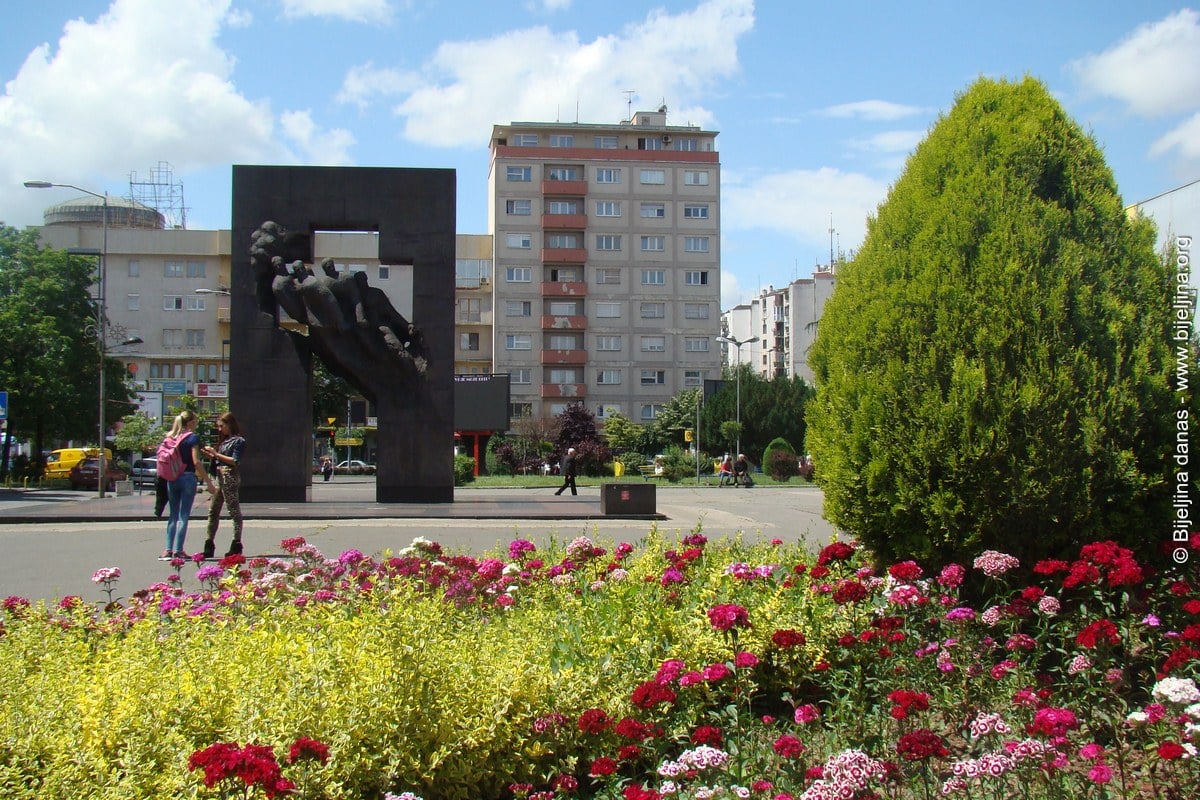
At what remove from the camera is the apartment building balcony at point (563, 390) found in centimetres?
7825

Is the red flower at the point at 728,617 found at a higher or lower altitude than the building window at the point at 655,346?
lower

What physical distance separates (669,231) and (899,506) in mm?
74590

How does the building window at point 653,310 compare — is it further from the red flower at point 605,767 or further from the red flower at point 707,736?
the red flower at point 605,767

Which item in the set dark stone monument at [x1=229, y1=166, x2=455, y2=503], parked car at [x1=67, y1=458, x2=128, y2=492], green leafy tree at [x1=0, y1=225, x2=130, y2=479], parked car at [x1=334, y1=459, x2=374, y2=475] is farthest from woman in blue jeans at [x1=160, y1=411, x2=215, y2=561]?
parked car at [x1=334, y1=459, x2=374, y2=475]

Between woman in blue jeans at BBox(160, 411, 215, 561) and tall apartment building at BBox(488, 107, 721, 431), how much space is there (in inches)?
2601

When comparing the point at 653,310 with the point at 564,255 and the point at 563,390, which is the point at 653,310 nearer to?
the point at 564,255

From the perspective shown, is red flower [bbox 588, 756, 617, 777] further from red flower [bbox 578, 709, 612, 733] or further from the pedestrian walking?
the pedestrian walking

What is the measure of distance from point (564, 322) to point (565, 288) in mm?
2547

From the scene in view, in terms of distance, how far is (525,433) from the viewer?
66.9m

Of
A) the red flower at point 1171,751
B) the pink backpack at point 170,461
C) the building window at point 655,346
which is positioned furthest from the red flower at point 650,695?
the building window at point 655,346

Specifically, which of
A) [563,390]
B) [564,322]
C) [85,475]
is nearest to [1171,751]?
[85,475]

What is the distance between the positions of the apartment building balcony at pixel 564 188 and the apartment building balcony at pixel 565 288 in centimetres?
666

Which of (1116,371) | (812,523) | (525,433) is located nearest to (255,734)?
(1116,371)

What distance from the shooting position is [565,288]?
78.4m
